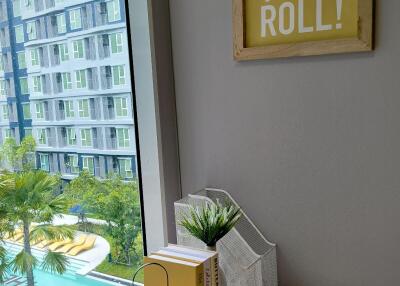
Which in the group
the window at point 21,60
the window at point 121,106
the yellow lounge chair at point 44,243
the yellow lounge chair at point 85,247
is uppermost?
the window at point 21,60

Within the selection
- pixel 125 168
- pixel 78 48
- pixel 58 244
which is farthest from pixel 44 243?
pixel 78 48

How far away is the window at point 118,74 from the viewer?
4.75 ft

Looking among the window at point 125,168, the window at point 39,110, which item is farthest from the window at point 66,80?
A: the window at point 125,168

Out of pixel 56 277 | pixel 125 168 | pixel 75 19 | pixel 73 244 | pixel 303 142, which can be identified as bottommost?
pixel 56 277

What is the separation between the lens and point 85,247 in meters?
1.49

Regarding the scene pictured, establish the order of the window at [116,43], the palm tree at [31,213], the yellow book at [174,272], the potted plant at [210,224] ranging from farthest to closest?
the window at [116,43] → the palm tree at [31,213] → the potted plant at [210,224] → the yellow book at [174,272]

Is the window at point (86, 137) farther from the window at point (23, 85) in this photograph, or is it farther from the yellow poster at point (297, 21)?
the yellow poster at point (297, 21)

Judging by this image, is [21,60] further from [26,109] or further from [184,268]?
[184,268]

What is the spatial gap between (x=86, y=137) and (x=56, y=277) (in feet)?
1.68

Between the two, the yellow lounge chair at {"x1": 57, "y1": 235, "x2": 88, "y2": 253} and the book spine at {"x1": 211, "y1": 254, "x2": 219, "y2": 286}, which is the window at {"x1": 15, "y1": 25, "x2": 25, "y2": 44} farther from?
the book spine at {"x1": 211, "y1": 254, "x2": 219, "y2": 286}

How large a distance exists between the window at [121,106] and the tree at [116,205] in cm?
23

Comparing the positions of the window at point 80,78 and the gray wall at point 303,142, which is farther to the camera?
the window at point 80,78

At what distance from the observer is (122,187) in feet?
4.93

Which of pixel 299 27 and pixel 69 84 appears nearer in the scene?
pixel 299 27
